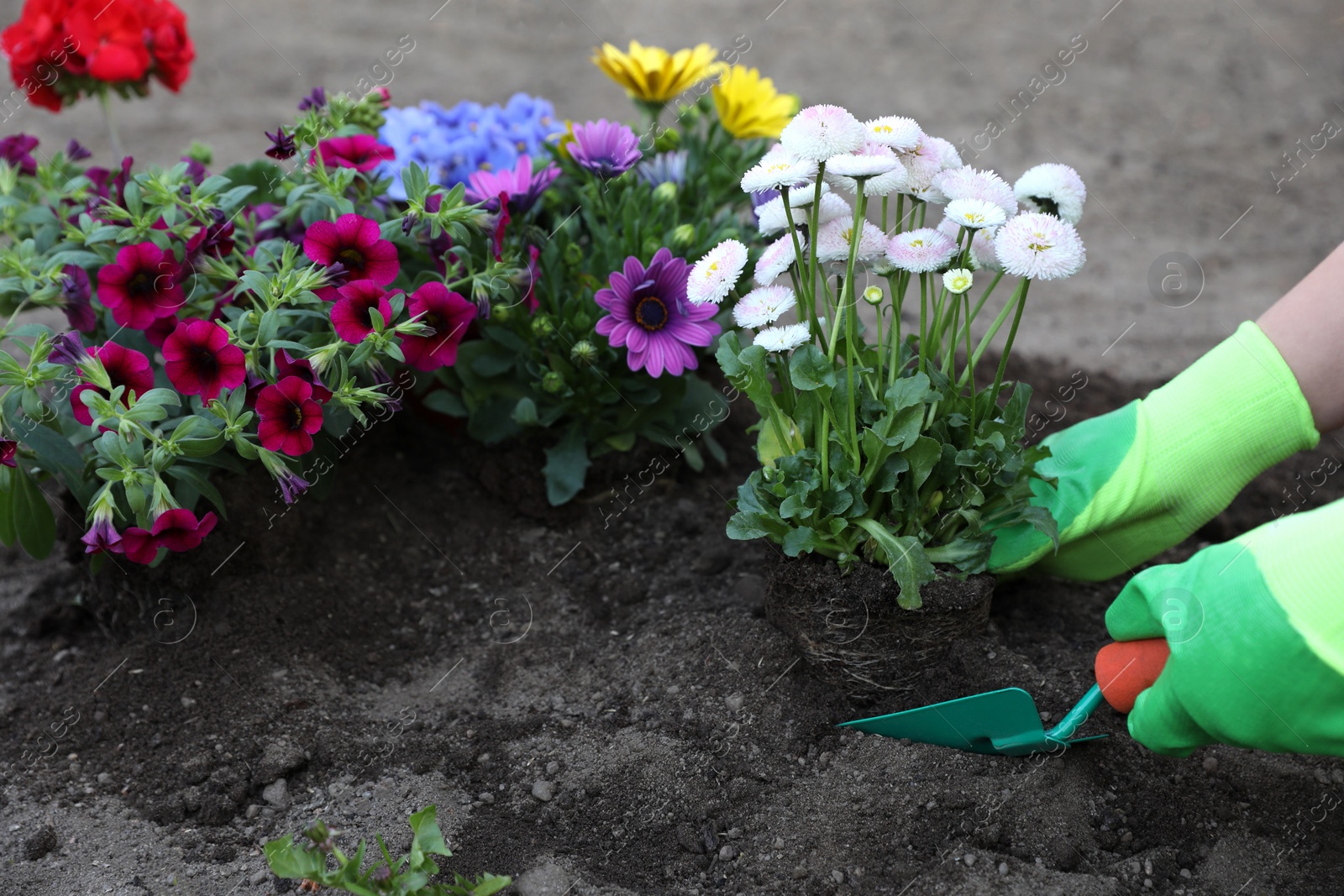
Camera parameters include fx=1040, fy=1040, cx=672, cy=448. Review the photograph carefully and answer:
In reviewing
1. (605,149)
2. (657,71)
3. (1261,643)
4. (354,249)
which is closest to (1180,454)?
(1261,643)

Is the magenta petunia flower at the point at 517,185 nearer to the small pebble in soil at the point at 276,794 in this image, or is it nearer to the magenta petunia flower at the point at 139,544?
the magenta petunia flower at the point at 139,544

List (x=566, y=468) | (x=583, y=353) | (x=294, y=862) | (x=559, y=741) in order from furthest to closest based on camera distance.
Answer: (x=566, y=468) < (x=583, y=353) < (x=559, y=741) < (x=294, y=862)

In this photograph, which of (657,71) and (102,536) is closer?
(102,536)

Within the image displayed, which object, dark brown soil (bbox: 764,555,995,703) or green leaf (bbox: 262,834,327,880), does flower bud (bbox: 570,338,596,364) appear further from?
green leaf (bbox: 262,834,327,880)

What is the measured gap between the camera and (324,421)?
5.26ft

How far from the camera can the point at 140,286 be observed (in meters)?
1.52

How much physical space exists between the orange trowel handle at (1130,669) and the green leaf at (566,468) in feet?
3.01

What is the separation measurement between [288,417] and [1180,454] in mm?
1296

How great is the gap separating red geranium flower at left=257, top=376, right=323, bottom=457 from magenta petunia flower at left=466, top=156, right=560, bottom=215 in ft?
1.69

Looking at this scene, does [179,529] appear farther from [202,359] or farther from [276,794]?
[276,794]

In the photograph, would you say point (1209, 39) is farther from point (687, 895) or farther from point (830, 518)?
point (687, 895)

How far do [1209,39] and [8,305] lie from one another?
4.55m

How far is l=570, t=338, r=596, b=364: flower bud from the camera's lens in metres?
1.70

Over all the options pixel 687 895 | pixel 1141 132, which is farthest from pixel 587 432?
pixel 1141 132
